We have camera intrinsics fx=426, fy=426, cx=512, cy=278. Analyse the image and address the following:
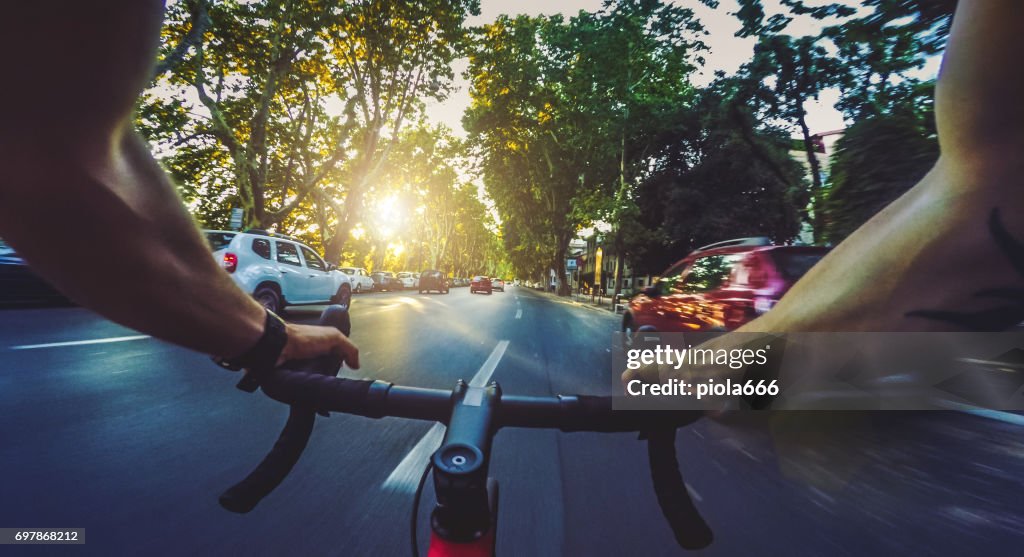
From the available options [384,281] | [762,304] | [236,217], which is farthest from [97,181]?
[384,281]

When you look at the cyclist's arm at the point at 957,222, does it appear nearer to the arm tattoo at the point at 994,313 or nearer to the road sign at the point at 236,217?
the arm tattoo at the point at 994,313

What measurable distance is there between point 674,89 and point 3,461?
86.3 ft

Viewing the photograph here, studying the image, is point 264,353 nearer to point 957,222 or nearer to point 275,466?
point 275,466

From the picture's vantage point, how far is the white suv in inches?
375

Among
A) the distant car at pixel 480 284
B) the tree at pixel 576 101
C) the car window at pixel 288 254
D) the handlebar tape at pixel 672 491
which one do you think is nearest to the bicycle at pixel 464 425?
the handlebar tape at pixel 672 491

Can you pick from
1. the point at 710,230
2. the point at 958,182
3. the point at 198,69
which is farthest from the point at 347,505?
the point at 710,230

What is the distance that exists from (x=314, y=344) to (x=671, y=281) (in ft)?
20.5

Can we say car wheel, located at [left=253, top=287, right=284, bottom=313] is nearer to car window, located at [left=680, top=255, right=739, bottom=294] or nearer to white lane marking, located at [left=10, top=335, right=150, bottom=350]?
white lane marking, located at [left=10, top=335, right=150, bottom=350]

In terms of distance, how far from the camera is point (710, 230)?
20.4m

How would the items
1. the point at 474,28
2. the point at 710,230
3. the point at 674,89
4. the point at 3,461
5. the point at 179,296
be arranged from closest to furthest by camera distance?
the point at 179,296
the point at 3,461
the point at 474,28
the point at 710,230
the point at 674,89

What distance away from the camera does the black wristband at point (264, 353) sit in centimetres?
73

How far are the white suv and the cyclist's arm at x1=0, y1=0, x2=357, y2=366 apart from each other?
942 centimetres

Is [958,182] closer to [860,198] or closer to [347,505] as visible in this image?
[347,505]

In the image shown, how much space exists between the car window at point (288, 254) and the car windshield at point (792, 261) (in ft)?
34.6
